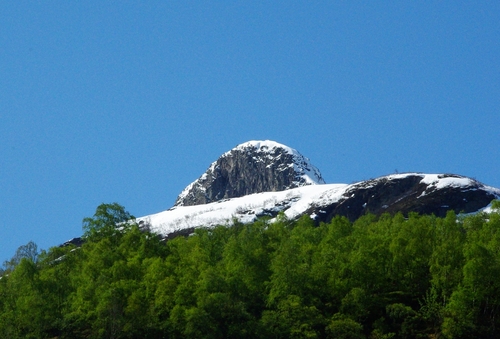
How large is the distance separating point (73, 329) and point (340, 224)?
43.5 metres

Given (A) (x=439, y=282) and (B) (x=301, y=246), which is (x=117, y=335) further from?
(A) (x=439, y=282)

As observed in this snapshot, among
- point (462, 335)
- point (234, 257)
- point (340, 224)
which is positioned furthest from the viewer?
point (340, 224)

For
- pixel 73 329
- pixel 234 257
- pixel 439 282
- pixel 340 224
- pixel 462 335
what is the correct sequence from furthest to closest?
pixel 340 224 → pixel 234 257 → pixel 73 329 → pixel 439 282 → pixel 462 335

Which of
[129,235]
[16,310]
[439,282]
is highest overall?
[129,235]

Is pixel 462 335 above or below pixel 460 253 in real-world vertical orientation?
below

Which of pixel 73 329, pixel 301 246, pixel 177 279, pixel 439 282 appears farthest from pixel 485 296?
pixel 73 329

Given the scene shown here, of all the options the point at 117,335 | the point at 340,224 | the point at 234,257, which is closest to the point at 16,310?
the point at 117,335

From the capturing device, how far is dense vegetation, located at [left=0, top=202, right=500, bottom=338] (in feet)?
314

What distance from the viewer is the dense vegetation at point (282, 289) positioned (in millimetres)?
95625

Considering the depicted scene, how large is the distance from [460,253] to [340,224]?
86.5 ft

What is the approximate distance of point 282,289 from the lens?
10219 centimetres

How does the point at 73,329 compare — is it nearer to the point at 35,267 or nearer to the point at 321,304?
the point at 35,267

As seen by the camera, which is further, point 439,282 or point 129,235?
point 129,235

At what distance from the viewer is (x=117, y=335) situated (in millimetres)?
100938
